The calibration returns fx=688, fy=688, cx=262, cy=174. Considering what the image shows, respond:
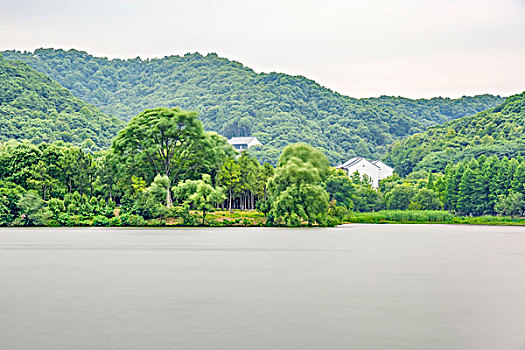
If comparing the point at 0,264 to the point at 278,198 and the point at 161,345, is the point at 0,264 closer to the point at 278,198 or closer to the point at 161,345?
the point at 161,345

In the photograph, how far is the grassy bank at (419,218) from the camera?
8056 cm

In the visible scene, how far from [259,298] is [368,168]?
113 meters

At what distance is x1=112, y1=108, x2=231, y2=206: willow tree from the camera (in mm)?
69625

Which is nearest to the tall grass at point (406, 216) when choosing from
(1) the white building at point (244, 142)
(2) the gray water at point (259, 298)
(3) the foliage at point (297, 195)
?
(3) the foliage at point (297, 195)

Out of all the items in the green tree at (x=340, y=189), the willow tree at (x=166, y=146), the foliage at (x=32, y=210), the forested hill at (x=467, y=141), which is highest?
the forested hill at (x=467, y=141)

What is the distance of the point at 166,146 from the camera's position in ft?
232

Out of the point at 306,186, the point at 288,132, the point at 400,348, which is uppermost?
the point at 288,132

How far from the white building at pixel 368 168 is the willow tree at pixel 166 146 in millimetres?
56014

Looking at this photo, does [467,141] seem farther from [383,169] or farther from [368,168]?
[383,169]

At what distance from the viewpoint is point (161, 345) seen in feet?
49.3

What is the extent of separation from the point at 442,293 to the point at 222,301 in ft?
25.2

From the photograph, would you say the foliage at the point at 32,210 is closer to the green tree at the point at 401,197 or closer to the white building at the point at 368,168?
the green tree at the point at 401,197

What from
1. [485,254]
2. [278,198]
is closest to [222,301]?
[485,254]

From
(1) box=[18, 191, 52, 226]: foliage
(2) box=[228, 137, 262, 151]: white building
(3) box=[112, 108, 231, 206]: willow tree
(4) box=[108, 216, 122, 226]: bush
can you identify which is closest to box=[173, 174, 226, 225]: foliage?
(3) box=[112, 108, 231, 206]: willow tree
